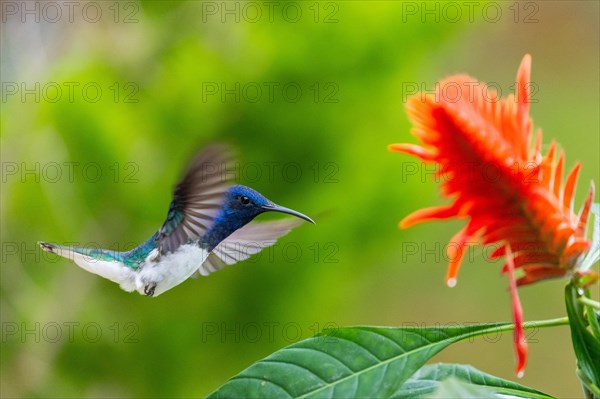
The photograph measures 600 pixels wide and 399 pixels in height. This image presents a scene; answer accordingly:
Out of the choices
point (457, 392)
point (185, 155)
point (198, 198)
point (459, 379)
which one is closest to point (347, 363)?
point (459, 379)

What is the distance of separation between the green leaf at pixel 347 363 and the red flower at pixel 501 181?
0.44ft

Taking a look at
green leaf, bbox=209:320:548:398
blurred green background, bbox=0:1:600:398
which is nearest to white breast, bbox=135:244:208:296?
green leaf, bbox=209:320:548:398

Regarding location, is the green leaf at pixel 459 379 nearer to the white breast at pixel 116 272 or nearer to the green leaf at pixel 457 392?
the green leaf at pixel 457 392

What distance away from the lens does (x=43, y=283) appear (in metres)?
3.28

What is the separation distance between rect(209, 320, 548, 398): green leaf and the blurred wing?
0.42 m

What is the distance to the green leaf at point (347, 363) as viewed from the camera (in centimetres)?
92

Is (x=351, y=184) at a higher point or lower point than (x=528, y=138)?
lower

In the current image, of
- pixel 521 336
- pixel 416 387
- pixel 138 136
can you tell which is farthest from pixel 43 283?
pixel 521 336

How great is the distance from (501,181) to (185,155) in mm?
2256

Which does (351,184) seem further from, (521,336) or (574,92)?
(521,336)

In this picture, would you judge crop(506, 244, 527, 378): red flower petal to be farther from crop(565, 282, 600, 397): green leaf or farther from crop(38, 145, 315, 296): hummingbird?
crop(38, 145, 315, 296): hummingbird

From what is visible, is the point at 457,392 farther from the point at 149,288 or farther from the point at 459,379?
the point at 149,288

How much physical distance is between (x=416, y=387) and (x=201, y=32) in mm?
2510

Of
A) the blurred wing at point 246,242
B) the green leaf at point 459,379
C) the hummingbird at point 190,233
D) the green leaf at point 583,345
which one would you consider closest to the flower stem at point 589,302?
the green leaf at point 583,345
